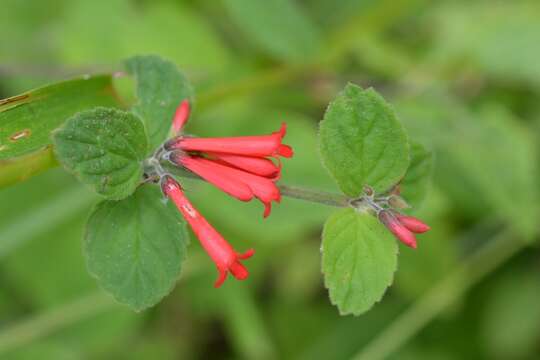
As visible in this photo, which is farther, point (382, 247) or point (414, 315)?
point (414, 315)

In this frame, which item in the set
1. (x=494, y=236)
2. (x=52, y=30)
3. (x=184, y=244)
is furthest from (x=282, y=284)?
(x=184, y=244)

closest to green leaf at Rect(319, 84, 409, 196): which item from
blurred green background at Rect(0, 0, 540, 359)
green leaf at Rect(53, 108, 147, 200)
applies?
green leaf at Rect(53, 108, 147, 200)

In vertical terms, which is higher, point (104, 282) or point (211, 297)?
point (104, 282)

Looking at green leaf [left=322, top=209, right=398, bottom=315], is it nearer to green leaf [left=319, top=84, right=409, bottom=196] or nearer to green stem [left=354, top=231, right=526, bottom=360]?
green leaf [left=319, top=84, right=409, bottom=196]

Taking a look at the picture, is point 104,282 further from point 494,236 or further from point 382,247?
point 494,236

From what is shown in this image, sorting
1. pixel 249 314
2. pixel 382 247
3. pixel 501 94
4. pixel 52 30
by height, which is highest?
pixel 382 247

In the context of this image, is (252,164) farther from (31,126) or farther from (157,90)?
(31,126)
